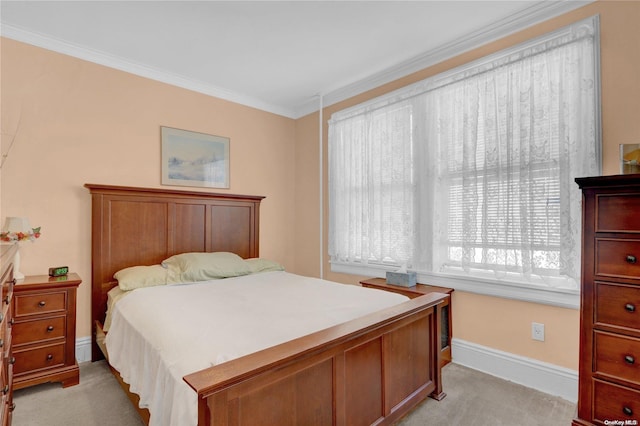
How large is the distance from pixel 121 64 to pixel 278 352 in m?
3.09

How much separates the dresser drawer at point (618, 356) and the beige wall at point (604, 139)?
0.57 meters

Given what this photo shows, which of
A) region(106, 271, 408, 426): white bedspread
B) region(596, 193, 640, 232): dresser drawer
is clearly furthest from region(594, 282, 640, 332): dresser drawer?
region(106, 271, 408, 426): white bedspread

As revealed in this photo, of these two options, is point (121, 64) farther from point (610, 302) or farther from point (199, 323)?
point (610, 302)

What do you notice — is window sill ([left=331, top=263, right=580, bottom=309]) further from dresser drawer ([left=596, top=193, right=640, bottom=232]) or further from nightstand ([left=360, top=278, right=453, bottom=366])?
dresser drawer ([left=596, top=193, right=640, bottom=232])

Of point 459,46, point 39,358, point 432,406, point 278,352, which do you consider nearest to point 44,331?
point 39,358

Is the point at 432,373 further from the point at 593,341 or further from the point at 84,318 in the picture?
the point at 84,318

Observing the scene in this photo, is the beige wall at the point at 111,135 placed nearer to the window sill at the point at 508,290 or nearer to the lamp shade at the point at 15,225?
the window sill at the point at 508,290

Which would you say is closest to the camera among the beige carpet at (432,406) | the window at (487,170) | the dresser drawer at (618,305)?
the dresser drawer at (618,305)

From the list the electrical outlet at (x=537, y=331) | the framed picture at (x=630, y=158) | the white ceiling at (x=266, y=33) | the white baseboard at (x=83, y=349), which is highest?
the white ceiling at (x=266, y=33)

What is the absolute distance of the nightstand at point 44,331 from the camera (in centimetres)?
213

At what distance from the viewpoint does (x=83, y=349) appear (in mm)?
2695

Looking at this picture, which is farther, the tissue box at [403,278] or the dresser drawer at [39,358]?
the tissue box at [403,278]

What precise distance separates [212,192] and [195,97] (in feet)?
3.42

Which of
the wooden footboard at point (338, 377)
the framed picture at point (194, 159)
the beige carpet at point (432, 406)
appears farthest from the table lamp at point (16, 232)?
the wooden footboard at point (338, 377)
